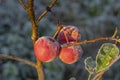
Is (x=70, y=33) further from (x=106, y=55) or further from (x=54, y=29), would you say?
(x=54, y=29)

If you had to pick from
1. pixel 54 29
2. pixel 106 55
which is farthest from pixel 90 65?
pixel 54 29

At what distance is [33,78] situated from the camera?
9.92 ft

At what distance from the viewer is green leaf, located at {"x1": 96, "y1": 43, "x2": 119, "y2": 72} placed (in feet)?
2.35

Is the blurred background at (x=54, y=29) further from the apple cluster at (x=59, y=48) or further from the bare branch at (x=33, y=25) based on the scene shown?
the bare branch at (x=33, y=25)

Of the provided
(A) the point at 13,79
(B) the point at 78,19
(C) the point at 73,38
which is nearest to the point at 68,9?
(B) the point at 78,19

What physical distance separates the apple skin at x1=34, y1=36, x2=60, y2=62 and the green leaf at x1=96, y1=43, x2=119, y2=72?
8 centimetres

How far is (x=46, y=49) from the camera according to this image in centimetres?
72

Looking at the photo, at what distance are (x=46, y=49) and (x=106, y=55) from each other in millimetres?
108

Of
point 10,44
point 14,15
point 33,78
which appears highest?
point 14,15

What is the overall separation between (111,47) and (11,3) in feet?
9.28

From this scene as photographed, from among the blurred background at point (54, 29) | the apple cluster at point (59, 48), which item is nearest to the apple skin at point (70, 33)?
the apple cluster at point (59, 48)

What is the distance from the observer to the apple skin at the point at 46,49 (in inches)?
27.3

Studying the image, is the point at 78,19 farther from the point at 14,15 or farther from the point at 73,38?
the point at 73,38

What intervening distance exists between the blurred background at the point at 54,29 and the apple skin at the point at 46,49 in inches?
76.5
